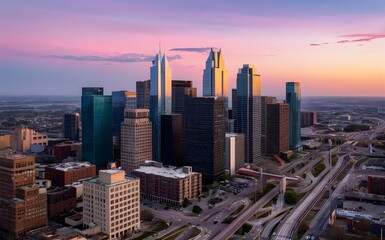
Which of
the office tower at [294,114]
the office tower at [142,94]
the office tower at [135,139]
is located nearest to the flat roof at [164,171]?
the office tower at [135,139]

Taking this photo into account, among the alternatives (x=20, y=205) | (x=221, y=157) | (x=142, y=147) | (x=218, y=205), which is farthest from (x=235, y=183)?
(x=20, y=205)

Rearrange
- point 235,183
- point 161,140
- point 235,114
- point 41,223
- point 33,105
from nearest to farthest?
point 41,223 → point 235,183 → point 161,140 → point 235,114 → point 33,105

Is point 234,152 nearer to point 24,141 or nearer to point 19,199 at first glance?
point 19,199

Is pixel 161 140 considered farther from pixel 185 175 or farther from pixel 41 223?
pixel 41 223

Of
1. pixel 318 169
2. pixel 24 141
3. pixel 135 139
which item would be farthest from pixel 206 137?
pixel 24 141

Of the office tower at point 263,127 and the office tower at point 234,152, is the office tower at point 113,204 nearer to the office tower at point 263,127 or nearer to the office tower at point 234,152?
the office tower at point 234,152

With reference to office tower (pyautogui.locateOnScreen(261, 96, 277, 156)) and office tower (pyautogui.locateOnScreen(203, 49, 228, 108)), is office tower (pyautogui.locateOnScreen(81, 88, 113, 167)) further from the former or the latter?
office tower (pyautogui.locateOnScreen(261, 96, 277, 156))
